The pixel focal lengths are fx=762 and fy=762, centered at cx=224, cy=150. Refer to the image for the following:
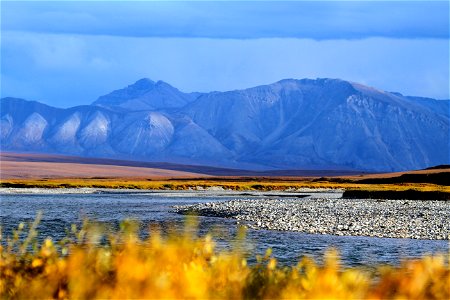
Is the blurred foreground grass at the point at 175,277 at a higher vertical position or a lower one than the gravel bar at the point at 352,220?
higher

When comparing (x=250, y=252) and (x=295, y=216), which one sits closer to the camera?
(x=250, y=252)

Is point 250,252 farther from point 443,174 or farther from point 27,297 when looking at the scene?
point 443,174

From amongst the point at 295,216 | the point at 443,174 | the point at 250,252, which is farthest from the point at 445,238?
the point at 443,174

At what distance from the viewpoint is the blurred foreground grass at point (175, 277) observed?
8.44 meters

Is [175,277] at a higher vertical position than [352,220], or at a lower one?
higher

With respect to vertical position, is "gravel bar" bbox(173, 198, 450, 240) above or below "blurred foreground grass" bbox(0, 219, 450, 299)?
below

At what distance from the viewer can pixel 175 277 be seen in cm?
976

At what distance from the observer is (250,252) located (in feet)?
94.1

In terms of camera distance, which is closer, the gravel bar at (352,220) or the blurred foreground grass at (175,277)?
the blurred foreground grass at (175,277)

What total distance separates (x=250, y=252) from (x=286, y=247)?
115 inches

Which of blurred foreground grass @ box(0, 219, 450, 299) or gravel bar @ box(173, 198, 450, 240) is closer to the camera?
blurred foreground grass @ box(0, 219, 450, 299)

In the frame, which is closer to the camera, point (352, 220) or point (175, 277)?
point (175, 277)

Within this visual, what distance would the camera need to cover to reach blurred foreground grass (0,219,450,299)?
8.44 metres

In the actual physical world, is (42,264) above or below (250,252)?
above
